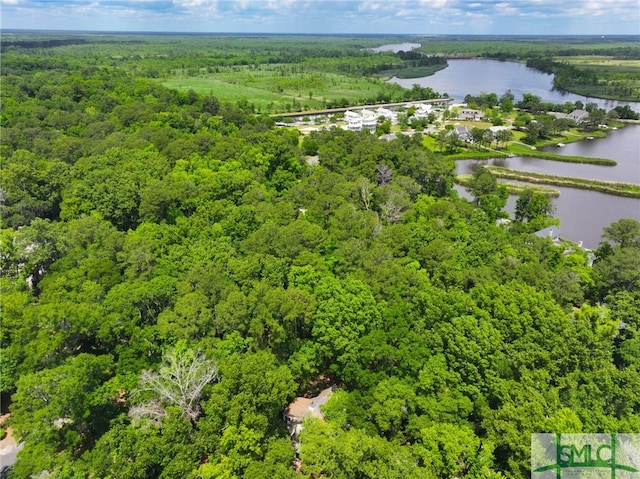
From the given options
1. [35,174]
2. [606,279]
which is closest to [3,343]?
[35,174]

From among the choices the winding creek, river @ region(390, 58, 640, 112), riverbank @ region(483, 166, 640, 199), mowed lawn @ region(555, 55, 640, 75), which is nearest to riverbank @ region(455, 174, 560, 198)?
the winding creek

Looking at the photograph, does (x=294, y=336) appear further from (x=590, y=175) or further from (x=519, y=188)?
(x=590, y=175)

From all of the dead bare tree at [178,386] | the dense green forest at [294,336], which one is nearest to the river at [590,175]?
the dense green forest at [294,336]

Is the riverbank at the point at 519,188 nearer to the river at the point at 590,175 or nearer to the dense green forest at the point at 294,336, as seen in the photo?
the river at the point at 590,175

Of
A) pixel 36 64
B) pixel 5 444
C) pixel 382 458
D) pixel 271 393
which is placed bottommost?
pixel 5 444

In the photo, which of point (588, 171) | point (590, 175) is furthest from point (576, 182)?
point (588, 171)

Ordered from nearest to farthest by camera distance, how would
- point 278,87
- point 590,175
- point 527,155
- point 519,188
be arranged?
1. point 519,188
2. point 590,175
3. point 527,155
4. point 278,87

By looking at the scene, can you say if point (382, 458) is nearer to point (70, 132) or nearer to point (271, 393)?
point (271, 393)
